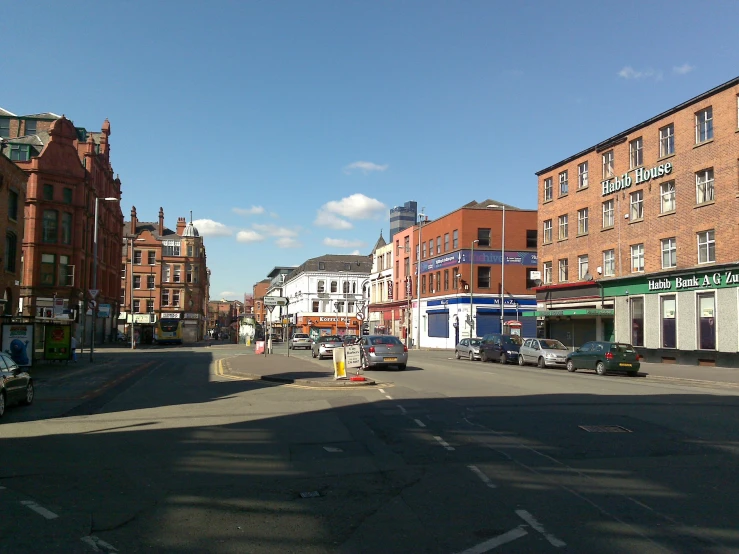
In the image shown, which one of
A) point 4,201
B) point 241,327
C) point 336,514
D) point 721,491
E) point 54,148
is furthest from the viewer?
point 241,327

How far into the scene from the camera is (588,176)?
4253cm

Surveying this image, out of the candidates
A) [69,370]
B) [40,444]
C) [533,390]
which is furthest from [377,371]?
[40,444]

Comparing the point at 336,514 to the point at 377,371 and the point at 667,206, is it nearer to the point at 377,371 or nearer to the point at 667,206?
the point at 377,371

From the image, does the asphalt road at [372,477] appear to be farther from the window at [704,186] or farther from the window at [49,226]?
the window at [49,226]

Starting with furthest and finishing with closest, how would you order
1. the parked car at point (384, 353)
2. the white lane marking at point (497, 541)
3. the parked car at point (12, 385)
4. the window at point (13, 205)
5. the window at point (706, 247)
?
the window at point (706, 247) < the window at point (13, 205) < the parked car at point (384, 353) < the parked car at point (12, 385) < the white lane marking at point (497, 541)

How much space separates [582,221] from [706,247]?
11.4 metres

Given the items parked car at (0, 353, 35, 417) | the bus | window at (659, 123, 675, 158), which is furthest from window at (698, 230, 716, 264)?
the bus

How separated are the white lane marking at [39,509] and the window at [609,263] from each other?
1479 inches

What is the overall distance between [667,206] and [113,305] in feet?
194

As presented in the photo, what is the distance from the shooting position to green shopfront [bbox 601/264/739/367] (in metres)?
30.6

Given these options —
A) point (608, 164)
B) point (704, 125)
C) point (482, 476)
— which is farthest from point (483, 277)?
point (482, 476)

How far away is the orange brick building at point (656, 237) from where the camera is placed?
31.1 m

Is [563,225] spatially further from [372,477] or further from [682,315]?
[372,477]

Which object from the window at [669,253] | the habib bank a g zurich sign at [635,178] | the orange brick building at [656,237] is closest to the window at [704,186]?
the orange brick building at [656,237]
